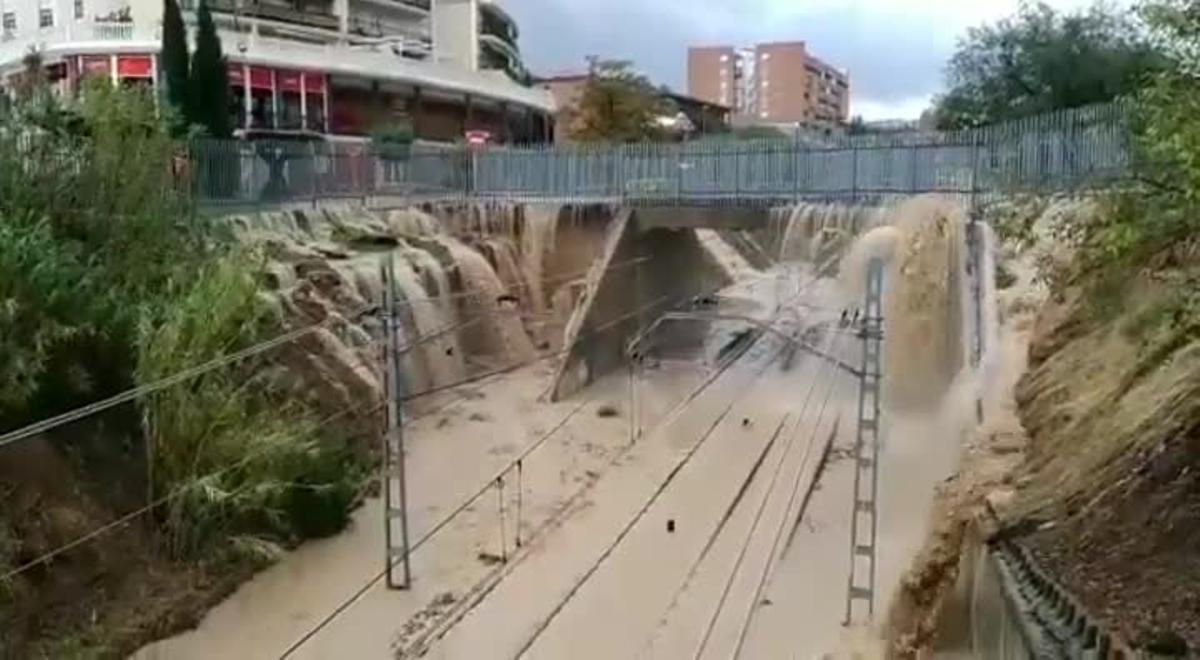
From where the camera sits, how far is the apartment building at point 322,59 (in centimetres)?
3619

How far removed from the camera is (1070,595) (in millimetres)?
5461

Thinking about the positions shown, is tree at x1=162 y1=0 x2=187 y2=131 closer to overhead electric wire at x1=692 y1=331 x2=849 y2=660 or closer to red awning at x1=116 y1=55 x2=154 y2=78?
red awning at x1=116 y1=55 x2=154 y2=78

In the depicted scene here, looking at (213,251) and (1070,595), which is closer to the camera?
(1070,595)

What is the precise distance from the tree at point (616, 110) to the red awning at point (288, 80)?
10928 millimetres

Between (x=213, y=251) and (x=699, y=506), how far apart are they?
7.76 m

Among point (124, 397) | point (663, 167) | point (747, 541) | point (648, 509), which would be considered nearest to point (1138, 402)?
point (124, 397)

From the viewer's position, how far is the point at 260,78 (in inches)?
1494

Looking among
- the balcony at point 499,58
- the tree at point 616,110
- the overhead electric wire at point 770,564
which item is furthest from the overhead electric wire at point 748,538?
the balcony at point 499,58

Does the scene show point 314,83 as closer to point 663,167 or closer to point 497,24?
point 663,167

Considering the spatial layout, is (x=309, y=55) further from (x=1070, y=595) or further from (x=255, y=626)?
(x=1070, y=595)

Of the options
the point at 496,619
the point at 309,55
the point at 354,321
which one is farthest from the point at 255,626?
the point at 309,55

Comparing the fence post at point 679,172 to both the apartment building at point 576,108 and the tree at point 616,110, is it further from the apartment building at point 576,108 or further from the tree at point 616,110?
the apartment building at point 576,108

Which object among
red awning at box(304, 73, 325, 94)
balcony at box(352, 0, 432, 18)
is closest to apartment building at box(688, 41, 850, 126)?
balcony at box(352, 0, 432, 18)

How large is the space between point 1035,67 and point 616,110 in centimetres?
1828
